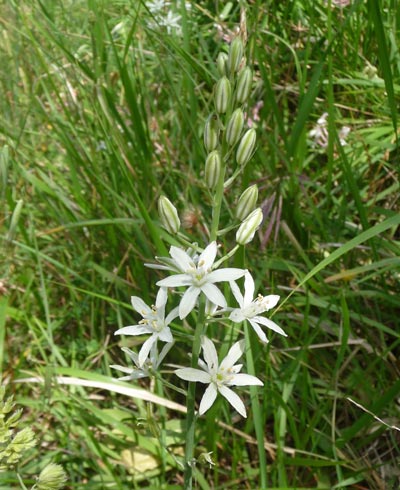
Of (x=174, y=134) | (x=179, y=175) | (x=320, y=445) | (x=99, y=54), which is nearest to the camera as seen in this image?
(x=320, y=445)

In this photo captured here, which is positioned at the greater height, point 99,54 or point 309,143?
point 99,54

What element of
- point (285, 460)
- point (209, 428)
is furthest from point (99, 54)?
point (285, 460)

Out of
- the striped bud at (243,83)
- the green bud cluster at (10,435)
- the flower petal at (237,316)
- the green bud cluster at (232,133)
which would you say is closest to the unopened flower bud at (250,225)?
the green bud cluster at (232,133)

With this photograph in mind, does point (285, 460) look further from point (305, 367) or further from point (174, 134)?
point (174, 134)

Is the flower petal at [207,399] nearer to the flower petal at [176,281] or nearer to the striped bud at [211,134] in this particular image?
the flower petal at [176,281]

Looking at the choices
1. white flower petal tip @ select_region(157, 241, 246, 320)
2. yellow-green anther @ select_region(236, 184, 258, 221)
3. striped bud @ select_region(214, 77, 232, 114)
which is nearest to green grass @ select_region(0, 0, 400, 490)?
yellow-green anther @ select_region(236, 184, 258, 221)
